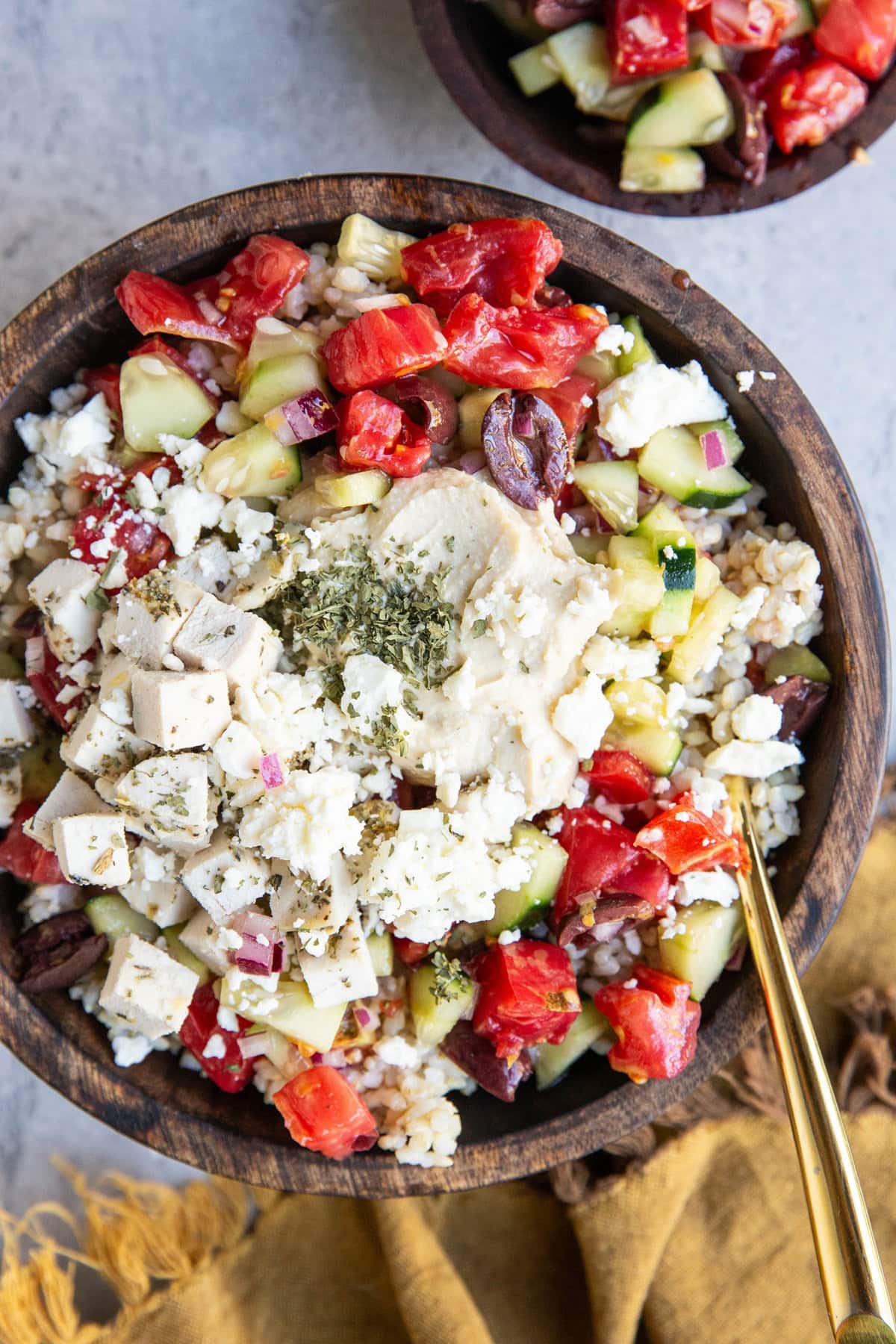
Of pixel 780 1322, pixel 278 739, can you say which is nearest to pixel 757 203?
pixel 278 739

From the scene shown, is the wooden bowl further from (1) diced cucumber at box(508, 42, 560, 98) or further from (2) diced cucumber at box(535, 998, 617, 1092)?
(2) diced cucumber at box(535, 998, 617, 1092)

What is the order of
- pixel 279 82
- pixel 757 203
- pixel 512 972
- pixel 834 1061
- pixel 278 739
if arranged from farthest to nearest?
1. pixel 834 1061
2. pixel 279 82
3. pixel 757 203
4. pixel 512 972
5. pixel 278 739

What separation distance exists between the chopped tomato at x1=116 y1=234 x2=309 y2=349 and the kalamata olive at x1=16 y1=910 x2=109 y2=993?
1262mm

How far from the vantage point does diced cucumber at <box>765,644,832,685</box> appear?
2355 millimetres

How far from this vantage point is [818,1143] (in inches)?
85.4

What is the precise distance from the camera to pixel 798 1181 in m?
2.93

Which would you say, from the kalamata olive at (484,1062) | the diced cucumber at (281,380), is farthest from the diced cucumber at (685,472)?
the kalamata olive at (484,1062)

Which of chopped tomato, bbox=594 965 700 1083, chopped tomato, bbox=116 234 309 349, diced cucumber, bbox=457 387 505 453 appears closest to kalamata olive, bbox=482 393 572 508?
diced cucumber, bbox=457 387 505 453

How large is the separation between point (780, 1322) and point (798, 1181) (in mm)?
351

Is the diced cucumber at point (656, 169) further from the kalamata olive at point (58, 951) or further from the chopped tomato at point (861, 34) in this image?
the kalamata olive at point (58, 951)

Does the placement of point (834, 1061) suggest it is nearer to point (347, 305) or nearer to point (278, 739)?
point (278, 739)

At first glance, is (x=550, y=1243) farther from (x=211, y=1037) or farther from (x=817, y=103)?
(x=817, y=103)

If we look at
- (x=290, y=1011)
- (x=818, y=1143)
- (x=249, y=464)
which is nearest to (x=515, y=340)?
(x=249, y=464)

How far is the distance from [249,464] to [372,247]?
0.51 m
